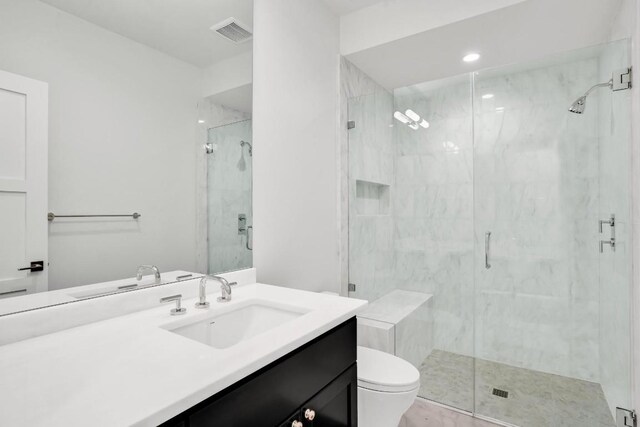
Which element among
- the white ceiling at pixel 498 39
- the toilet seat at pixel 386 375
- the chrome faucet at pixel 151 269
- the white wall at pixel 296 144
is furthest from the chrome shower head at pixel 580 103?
the chrome faucet at pixel 151 269

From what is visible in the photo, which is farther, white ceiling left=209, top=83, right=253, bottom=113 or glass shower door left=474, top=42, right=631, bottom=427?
glass shower door left=474, top=42, right=631, bottom=427

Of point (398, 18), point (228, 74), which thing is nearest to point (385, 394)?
point (228, 74)

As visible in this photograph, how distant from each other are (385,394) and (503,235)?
4.46ft

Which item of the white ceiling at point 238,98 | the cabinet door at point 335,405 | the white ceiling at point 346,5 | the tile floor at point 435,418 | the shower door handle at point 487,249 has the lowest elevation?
the tile floor at point 435,418

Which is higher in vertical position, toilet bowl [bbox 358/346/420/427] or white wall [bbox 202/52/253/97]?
white wall [bbox 202/52/253/97]

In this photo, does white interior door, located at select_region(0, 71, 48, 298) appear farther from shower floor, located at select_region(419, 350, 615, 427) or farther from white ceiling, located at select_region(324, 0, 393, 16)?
shower floor, located at select_region(419, 350, 615, 427)

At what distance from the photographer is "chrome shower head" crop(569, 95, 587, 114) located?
1.93 metres

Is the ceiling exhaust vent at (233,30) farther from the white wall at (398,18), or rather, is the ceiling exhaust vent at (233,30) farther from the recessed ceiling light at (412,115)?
the recessed ceiling light at (412,115)

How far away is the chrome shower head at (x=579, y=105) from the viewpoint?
193cm

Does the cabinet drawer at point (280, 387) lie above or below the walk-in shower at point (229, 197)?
below

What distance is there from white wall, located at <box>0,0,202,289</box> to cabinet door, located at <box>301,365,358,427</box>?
746 millimetres

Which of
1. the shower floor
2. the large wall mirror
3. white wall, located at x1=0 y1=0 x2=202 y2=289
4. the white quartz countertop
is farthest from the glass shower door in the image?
white wall, located at x1=0 y1=0 x2=202 y2=289

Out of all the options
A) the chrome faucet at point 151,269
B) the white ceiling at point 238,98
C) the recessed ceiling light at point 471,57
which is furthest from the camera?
the recessed ceiling light at point 471,57

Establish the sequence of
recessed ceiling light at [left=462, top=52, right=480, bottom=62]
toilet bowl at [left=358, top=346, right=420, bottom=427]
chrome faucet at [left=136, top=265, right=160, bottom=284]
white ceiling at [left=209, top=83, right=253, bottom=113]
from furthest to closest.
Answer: recessed ceiling light at [left=462, top=52, right=480, bottom=62], white ceiling at [left=209, top=83, right=253, bottom=113], toilet bowl at [left=358, top=346, right=420, bottom=427], chrome faucet at [left=136, top=265, right=160, bottom=284]
